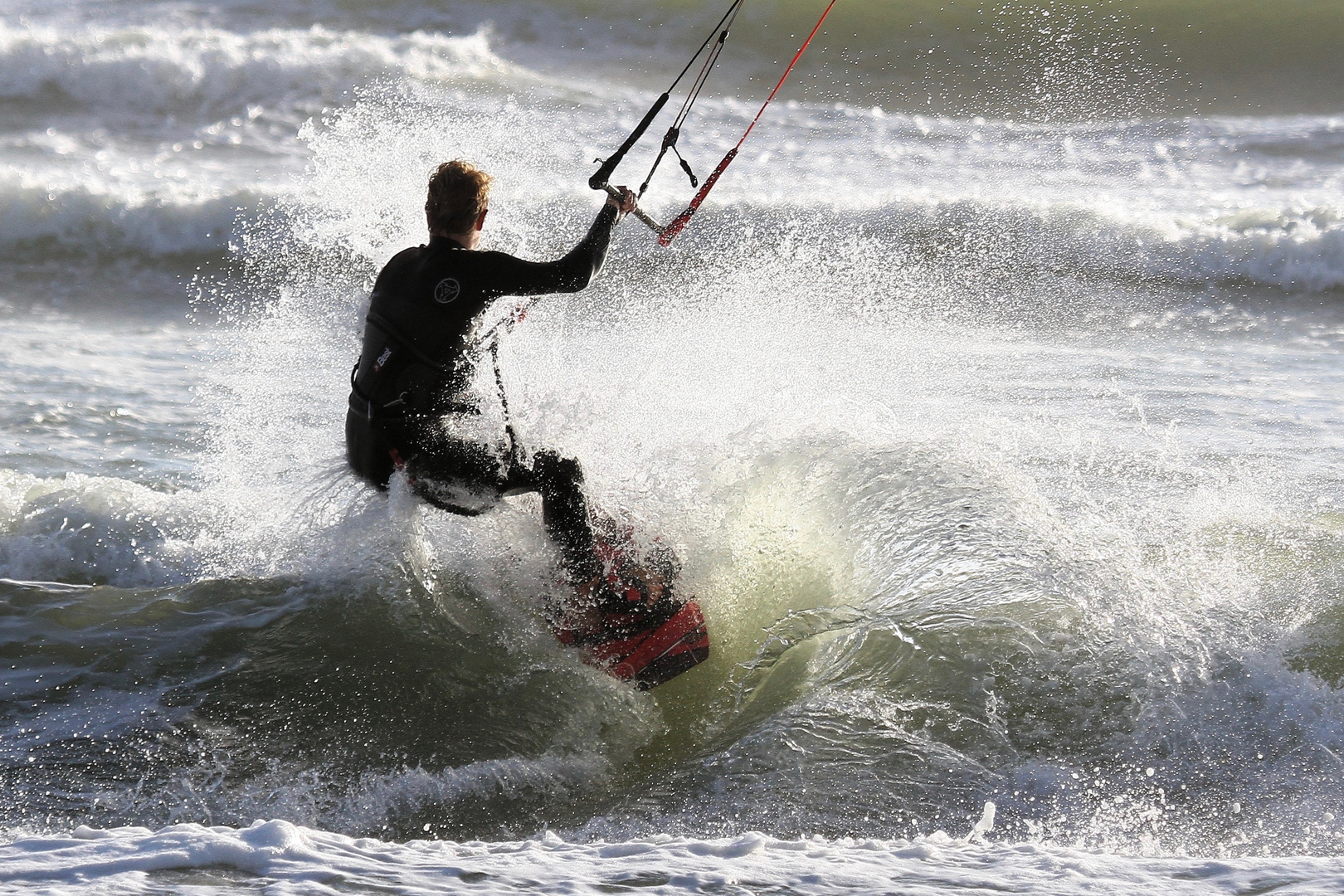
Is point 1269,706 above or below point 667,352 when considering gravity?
below

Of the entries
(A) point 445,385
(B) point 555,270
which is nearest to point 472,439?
(A) point 445,385

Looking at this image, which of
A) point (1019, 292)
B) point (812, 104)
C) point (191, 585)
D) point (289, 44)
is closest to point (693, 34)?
point (812, 104)

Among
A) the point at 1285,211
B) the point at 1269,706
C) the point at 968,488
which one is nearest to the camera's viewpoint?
the point at 1269,706

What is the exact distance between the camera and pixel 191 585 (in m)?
4.82

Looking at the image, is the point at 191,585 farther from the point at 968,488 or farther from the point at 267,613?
the point at 968,488

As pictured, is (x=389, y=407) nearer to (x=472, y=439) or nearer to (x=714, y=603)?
(x=472, y=439)

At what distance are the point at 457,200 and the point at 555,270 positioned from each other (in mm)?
410

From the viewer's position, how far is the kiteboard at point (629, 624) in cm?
420

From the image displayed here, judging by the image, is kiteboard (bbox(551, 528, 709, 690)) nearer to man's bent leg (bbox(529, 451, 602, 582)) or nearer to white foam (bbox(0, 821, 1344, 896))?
man's bent leg (bbox(529, 451, 602, 582))

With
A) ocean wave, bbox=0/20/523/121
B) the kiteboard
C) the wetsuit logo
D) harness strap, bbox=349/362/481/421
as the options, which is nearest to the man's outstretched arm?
the wetsuit logo

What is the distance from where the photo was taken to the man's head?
396 cm

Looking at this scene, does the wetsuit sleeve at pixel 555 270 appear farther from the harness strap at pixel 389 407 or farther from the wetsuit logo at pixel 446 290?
the harness strap at pixel 389 407

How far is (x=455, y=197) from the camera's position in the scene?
397 centimetres

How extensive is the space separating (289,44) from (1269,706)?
18.3m
